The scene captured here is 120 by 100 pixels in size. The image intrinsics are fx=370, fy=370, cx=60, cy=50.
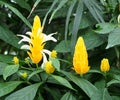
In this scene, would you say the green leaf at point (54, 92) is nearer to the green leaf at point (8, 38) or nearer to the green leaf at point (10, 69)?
the green leaf at point (10, 69)

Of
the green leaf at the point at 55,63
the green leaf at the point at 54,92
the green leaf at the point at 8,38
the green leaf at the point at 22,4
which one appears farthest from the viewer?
the green leaf at the point at 22,4

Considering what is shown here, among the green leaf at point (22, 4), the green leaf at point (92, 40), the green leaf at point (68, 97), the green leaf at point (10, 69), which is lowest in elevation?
the green leaf at point (68, 97)

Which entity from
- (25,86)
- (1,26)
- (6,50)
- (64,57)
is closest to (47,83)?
(25,86)

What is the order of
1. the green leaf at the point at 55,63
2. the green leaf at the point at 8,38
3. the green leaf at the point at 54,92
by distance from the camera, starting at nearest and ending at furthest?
the green leaf at the point at 55,63 < the green leaf at the point at 54,92 < the green leaf at the point at 8,38

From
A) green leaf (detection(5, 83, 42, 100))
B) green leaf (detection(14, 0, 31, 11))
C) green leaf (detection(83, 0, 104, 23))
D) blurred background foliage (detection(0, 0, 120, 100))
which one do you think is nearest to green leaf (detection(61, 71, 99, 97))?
blurred background foliage (detection(0, 0, 120, 100))

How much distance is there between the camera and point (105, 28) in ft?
3.62

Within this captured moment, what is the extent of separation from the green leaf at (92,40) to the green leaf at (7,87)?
25 centimetres

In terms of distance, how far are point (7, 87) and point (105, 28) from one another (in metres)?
0.34

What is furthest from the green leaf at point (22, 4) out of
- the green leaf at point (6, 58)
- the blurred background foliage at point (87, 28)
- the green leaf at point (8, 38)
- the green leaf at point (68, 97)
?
the green leaf at point (68, 97)

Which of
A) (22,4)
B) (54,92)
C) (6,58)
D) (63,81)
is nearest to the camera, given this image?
(63,81)

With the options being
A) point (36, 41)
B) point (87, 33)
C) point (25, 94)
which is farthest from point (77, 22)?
point (25, 94)

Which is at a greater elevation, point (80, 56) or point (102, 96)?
point (80, 56)

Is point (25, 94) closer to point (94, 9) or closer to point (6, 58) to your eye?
point (6, 58)

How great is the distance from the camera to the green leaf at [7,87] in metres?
1.01
